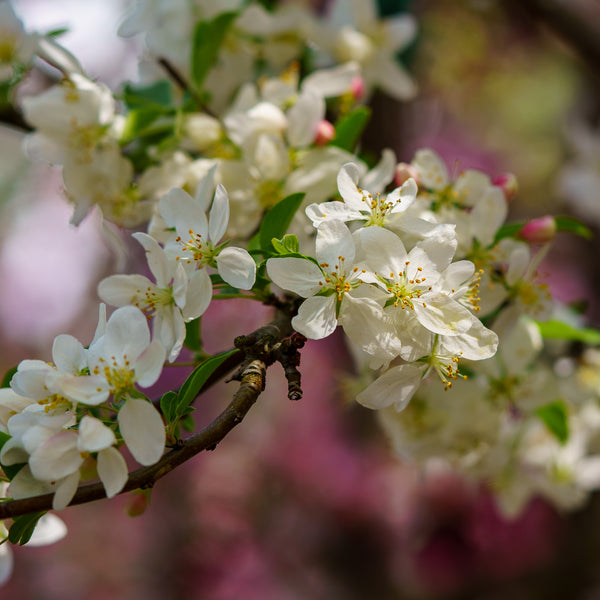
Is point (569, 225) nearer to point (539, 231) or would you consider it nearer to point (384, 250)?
point (539, 231)

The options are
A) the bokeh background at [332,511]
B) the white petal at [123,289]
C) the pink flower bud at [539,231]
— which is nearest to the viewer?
the white petal at [123,289]

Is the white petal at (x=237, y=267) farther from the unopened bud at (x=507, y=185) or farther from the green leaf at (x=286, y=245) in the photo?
the unopened bud at (x=507, y=185)

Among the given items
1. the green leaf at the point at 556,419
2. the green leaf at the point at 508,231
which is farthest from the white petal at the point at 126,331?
the green leaf at the point at 556,419

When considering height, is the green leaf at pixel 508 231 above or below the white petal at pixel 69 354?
above

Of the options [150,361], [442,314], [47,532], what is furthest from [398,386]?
[47,532]

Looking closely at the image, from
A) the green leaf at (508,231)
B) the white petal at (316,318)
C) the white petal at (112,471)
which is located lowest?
the white petal at (112,471)
